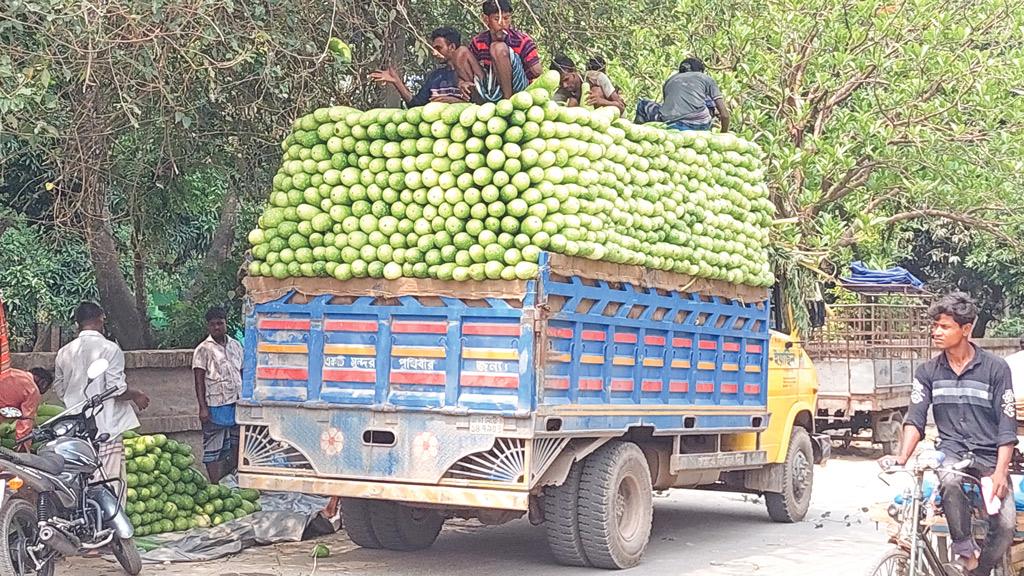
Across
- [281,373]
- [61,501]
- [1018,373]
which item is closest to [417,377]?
[281,373]

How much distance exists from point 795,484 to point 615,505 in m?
3.70

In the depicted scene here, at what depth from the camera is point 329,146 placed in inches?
338

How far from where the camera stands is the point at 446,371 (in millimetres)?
7984

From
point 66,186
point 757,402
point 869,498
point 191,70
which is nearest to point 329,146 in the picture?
point 191,70

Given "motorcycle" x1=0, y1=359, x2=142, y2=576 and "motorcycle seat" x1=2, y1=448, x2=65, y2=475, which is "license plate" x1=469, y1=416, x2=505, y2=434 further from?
"motorcycle seat" x1=2, y1=448, x2=65, y2=475

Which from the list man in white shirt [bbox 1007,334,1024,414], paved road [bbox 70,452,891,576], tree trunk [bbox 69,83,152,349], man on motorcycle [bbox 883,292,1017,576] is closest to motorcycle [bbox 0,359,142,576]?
paved road [bbox 70,452,891,576]

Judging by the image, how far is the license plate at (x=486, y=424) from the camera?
25.5 ft

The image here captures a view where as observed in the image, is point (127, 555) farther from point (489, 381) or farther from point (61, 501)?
point (489, 381)

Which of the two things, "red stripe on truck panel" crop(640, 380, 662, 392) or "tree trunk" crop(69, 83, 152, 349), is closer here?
"red stripe on truck panel" crop(640, 380, 662, 392)

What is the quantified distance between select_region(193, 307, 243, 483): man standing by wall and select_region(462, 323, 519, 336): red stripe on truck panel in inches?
130

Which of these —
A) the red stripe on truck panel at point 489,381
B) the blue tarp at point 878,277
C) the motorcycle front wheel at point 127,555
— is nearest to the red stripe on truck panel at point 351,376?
the red stripe on truck panel at point 489,381

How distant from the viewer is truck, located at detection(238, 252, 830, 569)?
7.87 m

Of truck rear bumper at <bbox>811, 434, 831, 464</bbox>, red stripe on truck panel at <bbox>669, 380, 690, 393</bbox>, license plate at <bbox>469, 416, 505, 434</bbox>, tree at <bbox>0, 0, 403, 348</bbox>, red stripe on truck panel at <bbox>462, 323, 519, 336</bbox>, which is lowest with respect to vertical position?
truck rear bumper at <bbox>811, 434, 831, 464</bbox>

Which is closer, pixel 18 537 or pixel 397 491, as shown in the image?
pixel 18 537
